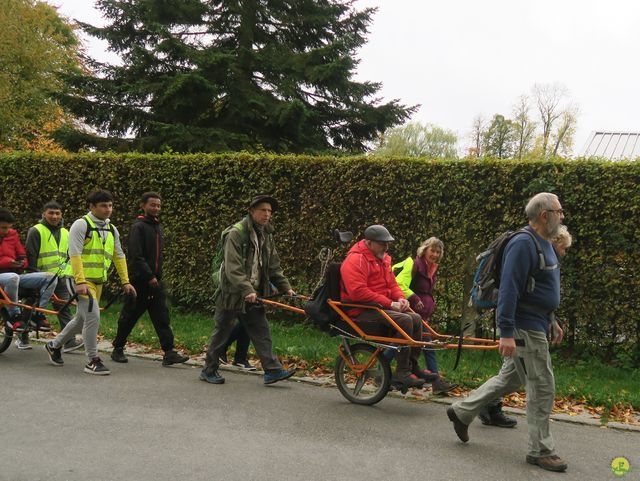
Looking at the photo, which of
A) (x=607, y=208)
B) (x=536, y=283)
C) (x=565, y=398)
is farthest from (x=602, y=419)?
(x=607, y=208)

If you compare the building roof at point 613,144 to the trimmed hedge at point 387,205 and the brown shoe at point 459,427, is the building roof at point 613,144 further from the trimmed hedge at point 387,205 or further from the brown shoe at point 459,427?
the brown shoe at point 459,427

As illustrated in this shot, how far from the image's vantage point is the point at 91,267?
8000mm

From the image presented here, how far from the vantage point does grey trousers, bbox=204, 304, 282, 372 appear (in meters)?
7.46

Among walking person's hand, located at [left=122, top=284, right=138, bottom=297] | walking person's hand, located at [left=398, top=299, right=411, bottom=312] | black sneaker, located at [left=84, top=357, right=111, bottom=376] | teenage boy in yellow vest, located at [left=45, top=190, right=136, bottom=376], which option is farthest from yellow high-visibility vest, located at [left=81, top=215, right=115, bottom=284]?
walking person's hand, located at [left=398, top=299, right=411, bottom=312]

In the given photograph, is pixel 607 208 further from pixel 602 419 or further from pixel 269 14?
pixel 269 14

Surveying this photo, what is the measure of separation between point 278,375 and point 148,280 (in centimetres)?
228

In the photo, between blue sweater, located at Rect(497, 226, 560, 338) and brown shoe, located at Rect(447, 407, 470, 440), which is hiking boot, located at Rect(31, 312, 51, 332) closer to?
brown shoe, located at Rect(447, 407, 470, 440)

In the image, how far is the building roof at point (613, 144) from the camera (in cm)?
2212

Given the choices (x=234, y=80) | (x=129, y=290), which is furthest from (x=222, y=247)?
(x=234, y=80)

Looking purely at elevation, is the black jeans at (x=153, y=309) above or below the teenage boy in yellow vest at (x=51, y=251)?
below

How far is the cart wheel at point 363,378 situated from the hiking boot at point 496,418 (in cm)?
97

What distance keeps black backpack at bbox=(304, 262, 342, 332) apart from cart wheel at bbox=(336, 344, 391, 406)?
0.39 m

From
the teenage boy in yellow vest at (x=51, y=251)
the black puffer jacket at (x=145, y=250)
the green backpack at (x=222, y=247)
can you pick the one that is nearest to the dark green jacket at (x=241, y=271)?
the green backpack at (x=222, y=247)

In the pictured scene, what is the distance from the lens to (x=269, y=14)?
2117 cm
